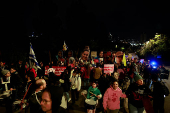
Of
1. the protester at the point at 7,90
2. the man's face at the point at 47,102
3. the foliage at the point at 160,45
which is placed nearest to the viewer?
the man's face at the point at 47,102

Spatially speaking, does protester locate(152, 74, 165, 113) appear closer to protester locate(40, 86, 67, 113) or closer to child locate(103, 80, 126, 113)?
child locate(103, 80, 126, 113)

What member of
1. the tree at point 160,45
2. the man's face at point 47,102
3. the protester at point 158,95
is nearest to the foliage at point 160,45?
the tree at point 160,45

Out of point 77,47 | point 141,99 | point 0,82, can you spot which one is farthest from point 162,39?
point 0,82

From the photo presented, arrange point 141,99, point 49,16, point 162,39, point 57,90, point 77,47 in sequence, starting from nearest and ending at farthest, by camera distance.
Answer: point 57,90 → point 141,99 → point 162,39 → point 49,16 → point 77,47

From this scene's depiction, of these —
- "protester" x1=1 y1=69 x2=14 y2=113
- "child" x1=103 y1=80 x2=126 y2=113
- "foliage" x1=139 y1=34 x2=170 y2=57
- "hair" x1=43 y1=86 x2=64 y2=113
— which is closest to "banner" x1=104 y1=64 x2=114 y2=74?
"child" x1=103 y1=80 x2=126 y2=113

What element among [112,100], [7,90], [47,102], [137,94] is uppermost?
[47,102]

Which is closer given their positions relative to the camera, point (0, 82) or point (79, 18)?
point (0, 82)

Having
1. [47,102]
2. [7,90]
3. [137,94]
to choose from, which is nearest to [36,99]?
[47,102]

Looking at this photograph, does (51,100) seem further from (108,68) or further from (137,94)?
(108,68)

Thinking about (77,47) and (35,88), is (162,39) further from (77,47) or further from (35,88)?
(35,88)

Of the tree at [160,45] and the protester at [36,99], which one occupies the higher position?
the tree at [160,45]

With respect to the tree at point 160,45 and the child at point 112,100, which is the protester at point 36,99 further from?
the tree at point 160,45

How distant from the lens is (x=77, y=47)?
32125 mm

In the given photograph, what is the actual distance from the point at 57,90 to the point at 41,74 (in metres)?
6.66
